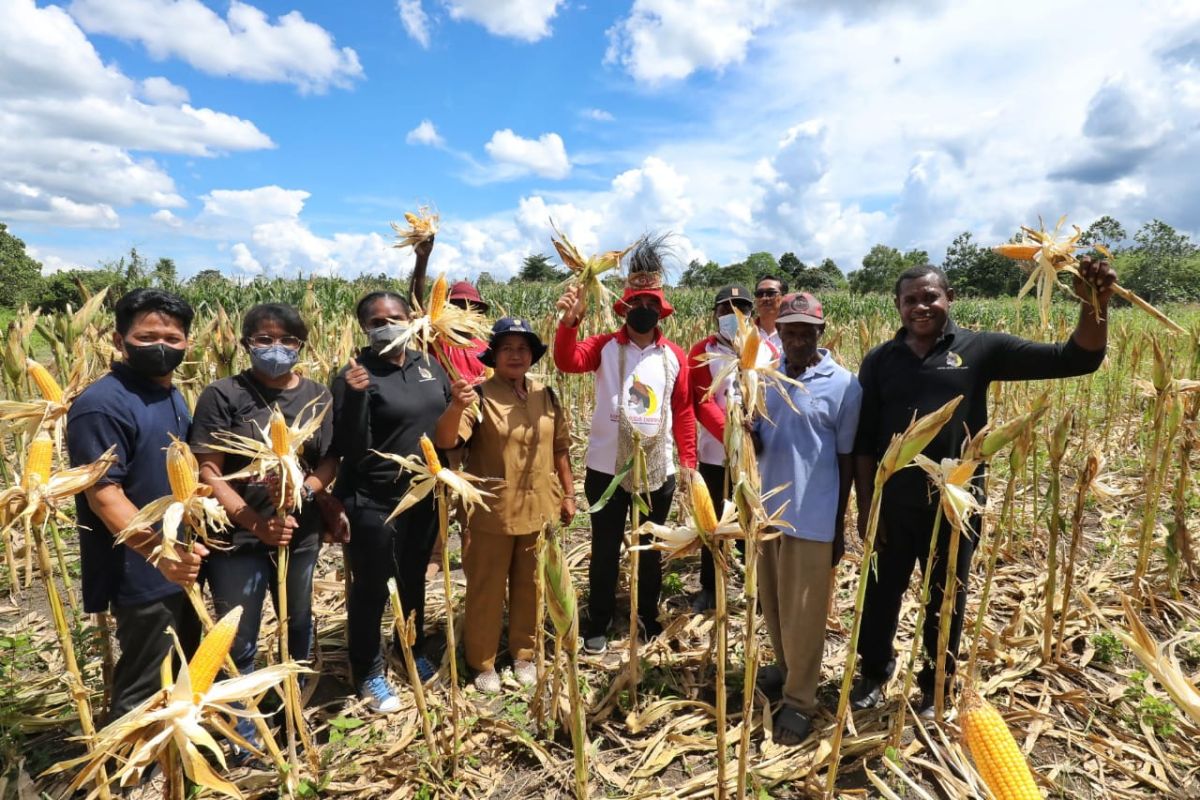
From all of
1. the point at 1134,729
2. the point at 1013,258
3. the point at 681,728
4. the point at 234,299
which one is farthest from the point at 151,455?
the point at 234,299

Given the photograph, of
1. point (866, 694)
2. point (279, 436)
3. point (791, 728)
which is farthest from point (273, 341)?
point (866, 694)

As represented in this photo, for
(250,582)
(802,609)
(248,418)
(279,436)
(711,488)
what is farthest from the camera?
(711,488)

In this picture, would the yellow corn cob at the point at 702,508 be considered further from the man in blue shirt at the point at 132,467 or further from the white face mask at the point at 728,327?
the white face mask at the point at 728,327

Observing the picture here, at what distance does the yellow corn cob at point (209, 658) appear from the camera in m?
1.20

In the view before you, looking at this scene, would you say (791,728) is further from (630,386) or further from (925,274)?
(925,274)

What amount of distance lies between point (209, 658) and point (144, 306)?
165cm

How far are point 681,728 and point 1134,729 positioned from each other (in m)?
2.11

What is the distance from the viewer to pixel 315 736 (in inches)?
114

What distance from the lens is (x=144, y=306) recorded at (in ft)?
7.48

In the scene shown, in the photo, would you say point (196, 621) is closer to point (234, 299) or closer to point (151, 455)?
point (151, 455)

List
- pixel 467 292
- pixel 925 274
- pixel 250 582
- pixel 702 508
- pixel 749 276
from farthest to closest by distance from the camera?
1. pixel 749 276
2. pixel 467 292
3. pixel 925 274
4. pixel 250 582
5. pixel 702 508

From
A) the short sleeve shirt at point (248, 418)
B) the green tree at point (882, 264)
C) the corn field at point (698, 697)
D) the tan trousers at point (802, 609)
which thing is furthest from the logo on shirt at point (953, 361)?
the green tree at point (882, 264)

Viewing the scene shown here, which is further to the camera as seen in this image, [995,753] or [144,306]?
[144,306]

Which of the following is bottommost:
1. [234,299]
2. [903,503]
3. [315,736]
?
[315,736]
